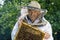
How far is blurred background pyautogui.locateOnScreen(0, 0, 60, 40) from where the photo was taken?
10.8 metres

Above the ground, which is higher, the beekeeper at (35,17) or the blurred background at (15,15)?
the beekeeper at (35,17)

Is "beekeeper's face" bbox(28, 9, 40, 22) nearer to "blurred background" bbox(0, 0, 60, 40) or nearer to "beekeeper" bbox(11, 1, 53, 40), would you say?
"beekeeper" bbox(11, 1, 53, 40)

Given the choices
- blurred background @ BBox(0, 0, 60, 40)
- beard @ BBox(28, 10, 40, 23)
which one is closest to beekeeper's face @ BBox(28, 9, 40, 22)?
beard @ BBox(28, 10, 40, 23)

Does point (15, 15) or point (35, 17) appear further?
point (15, 15)

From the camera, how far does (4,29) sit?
10953mm

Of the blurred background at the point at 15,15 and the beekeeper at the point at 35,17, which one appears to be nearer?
the beekeeper at the point at 35,17

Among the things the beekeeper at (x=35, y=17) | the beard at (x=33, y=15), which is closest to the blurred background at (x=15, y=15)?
the beekeeper at (x=35, y=17)

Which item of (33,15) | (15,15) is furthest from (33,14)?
(15,15)

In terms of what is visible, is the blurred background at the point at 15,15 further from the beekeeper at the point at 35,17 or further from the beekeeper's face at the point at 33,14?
the beekeeper's face at the point at 33,14

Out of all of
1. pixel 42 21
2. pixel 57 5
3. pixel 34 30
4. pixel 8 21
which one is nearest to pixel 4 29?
pixel 8 21

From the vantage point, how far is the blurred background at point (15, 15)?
10766mm

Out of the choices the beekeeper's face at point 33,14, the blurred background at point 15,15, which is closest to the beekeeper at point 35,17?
the beekeeper's face at point 33,14

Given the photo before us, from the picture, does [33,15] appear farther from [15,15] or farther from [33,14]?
[15,15]

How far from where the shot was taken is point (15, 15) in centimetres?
1142
